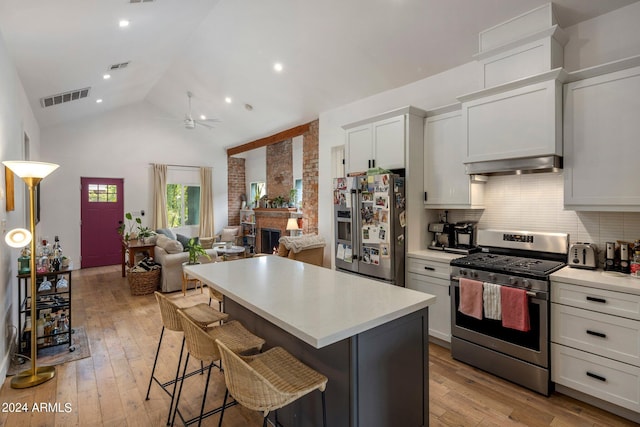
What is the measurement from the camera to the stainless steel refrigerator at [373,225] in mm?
3434

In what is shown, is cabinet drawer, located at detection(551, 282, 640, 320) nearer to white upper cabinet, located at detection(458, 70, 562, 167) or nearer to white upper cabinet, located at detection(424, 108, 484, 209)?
white upper cabinet, located at detection(458, 70, 562, 167)

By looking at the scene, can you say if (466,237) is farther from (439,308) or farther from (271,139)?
(271,139)

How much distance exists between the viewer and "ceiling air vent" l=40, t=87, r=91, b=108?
4916mm

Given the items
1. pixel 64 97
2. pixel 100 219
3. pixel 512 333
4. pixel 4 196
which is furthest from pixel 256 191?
pixel 512 333

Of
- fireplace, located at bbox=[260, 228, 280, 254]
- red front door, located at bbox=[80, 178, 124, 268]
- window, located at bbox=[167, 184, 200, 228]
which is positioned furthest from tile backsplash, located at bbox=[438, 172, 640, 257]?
red front door, located at bbox=[80, 178, 124, 268]

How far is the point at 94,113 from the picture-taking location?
709 centimetres

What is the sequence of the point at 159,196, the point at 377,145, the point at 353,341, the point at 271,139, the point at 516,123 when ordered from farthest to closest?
the point at 159,196 < the point at 271,139 < the point at 377,145 < the point at 516,123 < the point at 353,341

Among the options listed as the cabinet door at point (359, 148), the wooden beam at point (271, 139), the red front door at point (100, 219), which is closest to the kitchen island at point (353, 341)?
the cabinet door at point (359, 148)

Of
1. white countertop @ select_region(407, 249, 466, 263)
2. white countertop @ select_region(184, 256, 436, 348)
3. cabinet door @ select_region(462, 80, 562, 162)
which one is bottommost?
white countertop @ select_region(184, 256, 436, 348)

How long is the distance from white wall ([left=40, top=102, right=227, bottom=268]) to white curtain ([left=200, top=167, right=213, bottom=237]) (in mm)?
323

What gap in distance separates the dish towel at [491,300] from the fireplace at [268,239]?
5617 mm

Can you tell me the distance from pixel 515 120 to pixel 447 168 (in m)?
0.82

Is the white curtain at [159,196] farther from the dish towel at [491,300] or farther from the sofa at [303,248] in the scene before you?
the dish towel at [491,300]

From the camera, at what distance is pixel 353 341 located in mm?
1531
